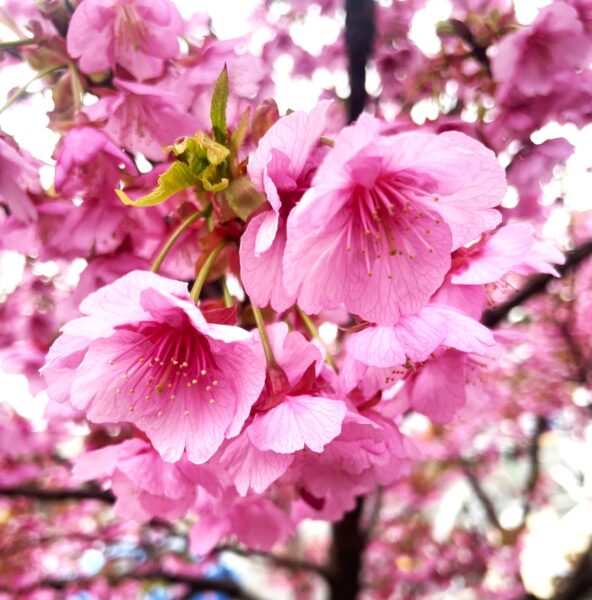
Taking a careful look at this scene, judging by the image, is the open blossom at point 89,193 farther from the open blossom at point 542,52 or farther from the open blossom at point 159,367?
the open blossom at point 542,52

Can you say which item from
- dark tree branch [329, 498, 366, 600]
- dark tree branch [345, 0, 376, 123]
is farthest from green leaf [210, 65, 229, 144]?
dark tree branch [329, 498, 366, 600]

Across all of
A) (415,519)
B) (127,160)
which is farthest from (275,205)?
(415,519)

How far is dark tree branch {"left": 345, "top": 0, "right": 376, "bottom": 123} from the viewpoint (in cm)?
162

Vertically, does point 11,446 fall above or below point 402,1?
below

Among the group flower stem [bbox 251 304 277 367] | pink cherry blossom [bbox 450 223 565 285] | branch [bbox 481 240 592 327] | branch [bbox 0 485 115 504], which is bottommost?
branch [bbox 0 485 115 504]

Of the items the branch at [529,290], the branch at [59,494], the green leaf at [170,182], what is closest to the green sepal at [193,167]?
the green leaf at [170,182]

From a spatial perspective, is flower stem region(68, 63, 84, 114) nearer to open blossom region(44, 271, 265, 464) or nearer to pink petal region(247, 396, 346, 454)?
open blossom region(44, 271, 265, 464)

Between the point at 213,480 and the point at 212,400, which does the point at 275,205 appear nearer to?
the point at 212,400

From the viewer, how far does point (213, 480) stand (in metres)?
0.75

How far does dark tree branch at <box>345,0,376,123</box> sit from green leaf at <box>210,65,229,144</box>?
1.01 metres

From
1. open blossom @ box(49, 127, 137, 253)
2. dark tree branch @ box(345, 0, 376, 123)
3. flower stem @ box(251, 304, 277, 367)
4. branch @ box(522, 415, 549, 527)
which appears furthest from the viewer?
branch @ box(522, 415, 549, 527)

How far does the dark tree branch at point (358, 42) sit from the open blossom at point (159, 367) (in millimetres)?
1108

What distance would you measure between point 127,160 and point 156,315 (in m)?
0.33

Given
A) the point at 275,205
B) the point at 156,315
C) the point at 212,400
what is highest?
the point at 275,205
